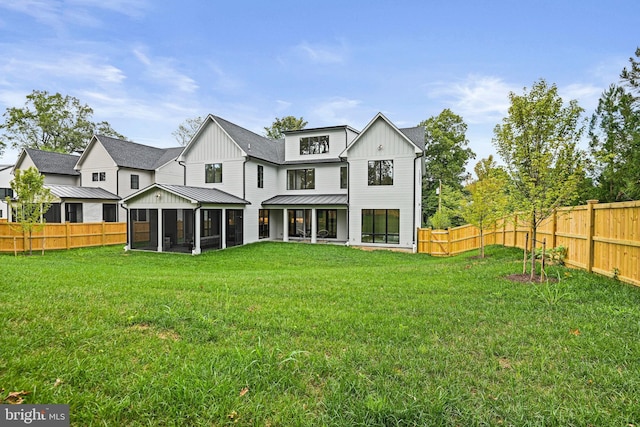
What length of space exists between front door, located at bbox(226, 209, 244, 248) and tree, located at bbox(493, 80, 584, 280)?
14.8m

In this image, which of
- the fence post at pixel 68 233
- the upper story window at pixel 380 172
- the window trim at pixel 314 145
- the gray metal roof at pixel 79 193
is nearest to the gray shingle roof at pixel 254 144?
the window trim at pixel 314 145

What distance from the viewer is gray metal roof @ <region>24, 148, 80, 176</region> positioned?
26.3 meters

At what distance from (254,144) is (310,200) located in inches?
223

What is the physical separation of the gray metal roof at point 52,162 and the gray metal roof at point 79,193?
400cm

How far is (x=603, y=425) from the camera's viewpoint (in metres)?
2.46

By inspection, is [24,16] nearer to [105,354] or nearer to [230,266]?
[105,354]

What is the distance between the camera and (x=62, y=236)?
16359mm

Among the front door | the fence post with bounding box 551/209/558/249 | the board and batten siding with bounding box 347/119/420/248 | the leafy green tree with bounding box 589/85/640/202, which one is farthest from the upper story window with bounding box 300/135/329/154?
the fence post with bounding box 551/209/558/249

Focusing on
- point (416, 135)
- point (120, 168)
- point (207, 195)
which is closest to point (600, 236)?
point (416, 135)

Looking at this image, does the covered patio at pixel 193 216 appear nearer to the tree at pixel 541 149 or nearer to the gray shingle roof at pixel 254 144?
the gray shingle roof at pixel 254 144

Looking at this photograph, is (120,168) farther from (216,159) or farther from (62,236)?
(62,236)

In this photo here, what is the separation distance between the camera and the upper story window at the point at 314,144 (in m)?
21.7

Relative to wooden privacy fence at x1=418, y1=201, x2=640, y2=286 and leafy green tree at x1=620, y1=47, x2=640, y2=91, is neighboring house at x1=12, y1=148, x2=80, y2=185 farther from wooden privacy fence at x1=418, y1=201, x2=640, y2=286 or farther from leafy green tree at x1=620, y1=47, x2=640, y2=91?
leafy green tree at x1=620, y1=47, x2=640, y2=91

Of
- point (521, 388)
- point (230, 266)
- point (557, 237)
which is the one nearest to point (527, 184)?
point (557, 237)
